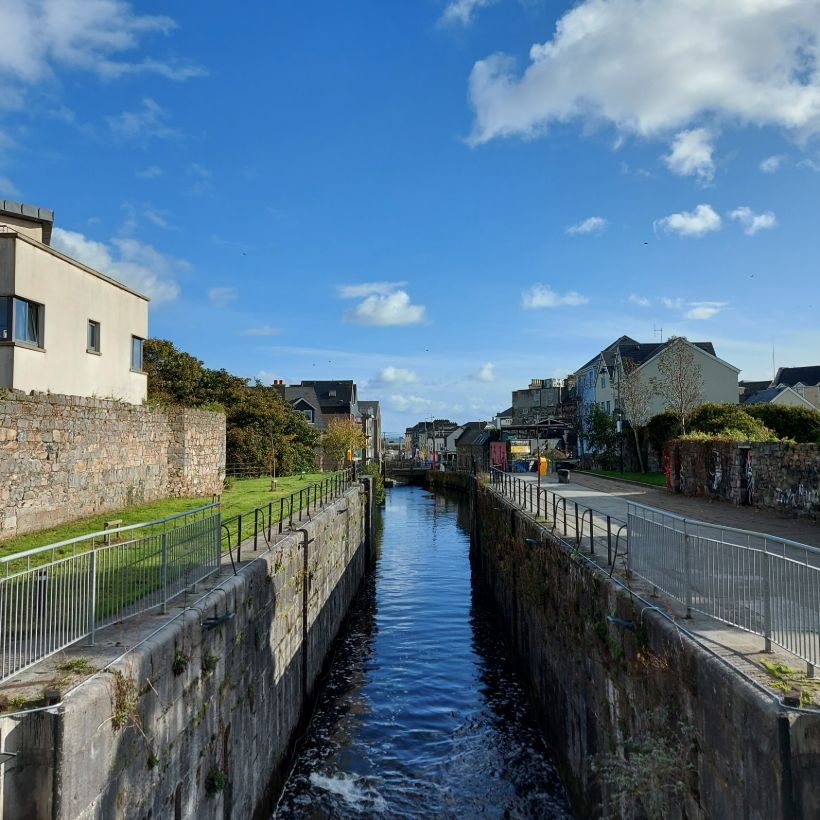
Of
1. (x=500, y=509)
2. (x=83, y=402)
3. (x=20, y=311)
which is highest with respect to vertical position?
(x=20, y=311)

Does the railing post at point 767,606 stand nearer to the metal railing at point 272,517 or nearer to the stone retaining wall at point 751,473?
the metal railing at point 272,517

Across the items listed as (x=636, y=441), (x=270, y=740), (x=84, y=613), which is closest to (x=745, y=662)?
(x=84, y=613)

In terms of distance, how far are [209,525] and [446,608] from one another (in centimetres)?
1514

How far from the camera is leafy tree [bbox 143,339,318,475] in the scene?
127ft

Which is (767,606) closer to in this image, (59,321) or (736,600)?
(736,600)

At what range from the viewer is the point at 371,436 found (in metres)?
110

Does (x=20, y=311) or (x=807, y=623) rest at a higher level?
(x=20, y=311)

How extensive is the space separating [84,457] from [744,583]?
14310 millimetres

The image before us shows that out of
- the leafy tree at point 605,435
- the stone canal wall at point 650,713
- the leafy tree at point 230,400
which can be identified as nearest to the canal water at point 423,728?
the stone canal wall at point 650,713

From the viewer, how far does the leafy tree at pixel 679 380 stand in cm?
4066

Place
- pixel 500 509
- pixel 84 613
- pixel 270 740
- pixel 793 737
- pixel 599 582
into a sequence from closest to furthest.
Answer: pixel 793 737, pixel 84 613, pixel 599 582, pixel 270 740, pixel 500 509

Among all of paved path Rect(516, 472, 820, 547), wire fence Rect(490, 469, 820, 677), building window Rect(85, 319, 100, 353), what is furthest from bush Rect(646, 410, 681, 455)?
wire fence Rect(490, 469, 820, 677)

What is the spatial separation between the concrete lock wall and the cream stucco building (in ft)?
23.5

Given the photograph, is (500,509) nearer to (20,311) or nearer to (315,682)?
(315,682)
